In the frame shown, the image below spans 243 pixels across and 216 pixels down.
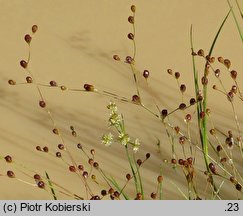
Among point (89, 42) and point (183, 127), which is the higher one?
point (89, 42)

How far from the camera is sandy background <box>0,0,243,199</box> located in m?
1.42

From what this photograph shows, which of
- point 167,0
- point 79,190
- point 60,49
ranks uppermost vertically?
point 167,0

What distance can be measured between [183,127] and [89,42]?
1.19 feet

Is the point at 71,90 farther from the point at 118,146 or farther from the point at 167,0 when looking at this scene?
the point at 167,0

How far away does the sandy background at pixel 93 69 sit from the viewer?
142 cm

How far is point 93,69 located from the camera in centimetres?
148

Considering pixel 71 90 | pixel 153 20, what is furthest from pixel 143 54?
pixel 71 90

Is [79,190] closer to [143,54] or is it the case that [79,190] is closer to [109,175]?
[109,175]
